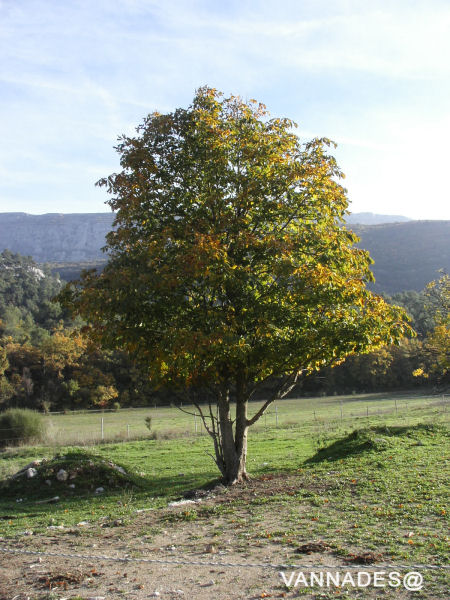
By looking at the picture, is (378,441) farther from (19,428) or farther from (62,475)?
(19,428)

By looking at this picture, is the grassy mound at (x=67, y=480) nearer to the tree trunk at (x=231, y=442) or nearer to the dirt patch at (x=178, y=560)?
the tree trunk at (x=231, y=442)

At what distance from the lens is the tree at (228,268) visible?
962 centimetres

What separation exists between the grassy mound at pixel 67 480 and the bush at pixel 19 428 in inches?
476

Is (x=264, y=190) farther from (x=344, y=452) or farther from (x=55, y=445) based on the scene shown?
(x=55, y=445)

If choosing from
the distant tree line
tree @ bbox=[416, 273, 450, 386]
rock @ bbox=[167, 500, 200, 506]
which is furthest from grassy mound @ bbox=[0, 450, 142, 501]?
the distant tree line

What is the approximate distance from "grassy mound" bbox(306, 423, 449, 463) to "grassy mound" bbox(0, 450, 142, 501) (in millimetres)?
5378

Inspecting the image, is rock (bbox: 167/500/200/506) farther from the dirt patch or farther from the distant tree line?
the distant tree line

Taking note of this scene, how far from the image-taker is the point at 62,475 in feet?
43.1

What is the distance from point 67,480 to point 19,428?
13.4 metres

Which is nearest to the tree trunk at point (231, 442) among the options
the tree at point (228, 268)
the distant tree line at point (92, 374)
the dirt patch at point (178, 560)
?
the tree at point (228, 268)

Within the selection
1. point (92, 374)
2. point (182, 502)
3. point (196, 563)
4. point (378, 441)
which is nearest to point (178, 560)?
point (196, 563)

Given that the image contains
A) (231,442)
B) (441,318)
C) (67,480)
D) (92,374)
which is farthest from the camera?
(92,374)

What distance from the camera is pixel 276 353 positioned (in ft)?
33.9

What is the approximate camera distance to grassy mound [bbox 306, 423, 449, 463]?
13961 mm
